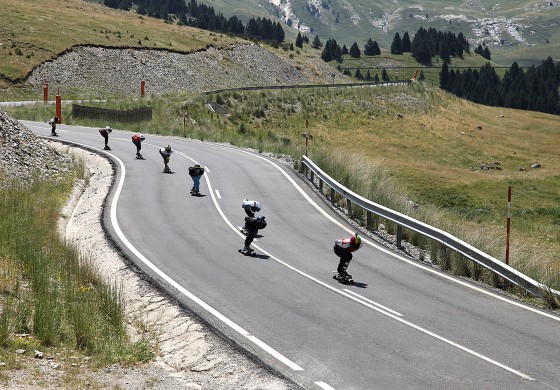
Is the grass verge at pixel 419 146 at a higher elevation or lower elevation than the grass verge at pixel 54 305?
lower

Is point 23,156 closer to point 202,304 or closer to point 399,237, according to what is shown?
point 399,237

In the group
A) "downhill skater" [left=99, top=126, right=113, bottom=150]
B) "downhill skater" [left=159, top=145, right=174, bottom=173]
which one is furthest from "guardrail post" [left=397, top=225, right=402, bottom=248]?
"downhill skater" [left=99, top=126, right=113, bottom=150]

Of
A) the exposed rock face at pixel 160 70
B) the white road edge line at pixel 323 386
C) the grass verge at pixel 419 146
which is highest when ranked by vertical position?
the exposed rock face at pixel 160 70

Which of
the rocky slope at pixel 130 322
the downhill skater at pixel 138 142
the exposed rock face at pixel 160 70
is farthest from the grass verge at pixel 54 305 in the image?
the exposed rock face at pixel 160 70

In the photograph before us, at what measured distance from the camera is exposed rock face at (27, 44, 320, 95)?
73.9 metres

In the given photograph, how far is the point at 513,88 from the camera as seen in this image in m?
158

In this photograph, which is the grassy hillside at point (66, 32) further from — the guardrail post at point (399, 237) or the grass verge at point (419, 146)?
the guardrail post at point (399, 237)

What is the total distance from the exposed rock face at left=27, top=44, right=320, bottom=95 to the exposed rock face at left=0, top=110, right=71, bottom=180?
45483mm

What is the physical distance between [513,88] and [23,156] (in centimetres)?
14839

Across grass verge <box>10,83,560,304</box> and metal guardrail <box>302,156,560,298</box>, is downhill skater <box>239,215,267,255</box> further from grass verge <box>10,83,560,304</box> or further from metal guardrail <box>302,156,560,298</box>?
grass verge <box>10,83,560,304</box>

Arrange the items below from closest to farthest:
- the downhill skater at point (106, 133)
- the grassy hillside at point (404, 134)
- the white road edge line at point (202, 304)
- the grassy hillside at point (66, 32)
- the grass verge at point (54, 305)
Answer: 1. the grass verge at point (54, 305)
2. the white road edge line at point (202, 304)
3. the grassy hillside at point (404, 134)
4. the downhill skater at point (106, 133)
5. the grassy hillside at point (66, 32)

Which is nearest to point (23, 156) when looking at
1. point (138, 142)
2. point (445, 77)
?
point (138, 142)

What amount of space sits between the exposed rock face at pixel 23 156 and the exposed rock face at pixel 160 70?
4548 cm

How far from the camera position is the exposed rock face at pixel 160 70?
73.9m
